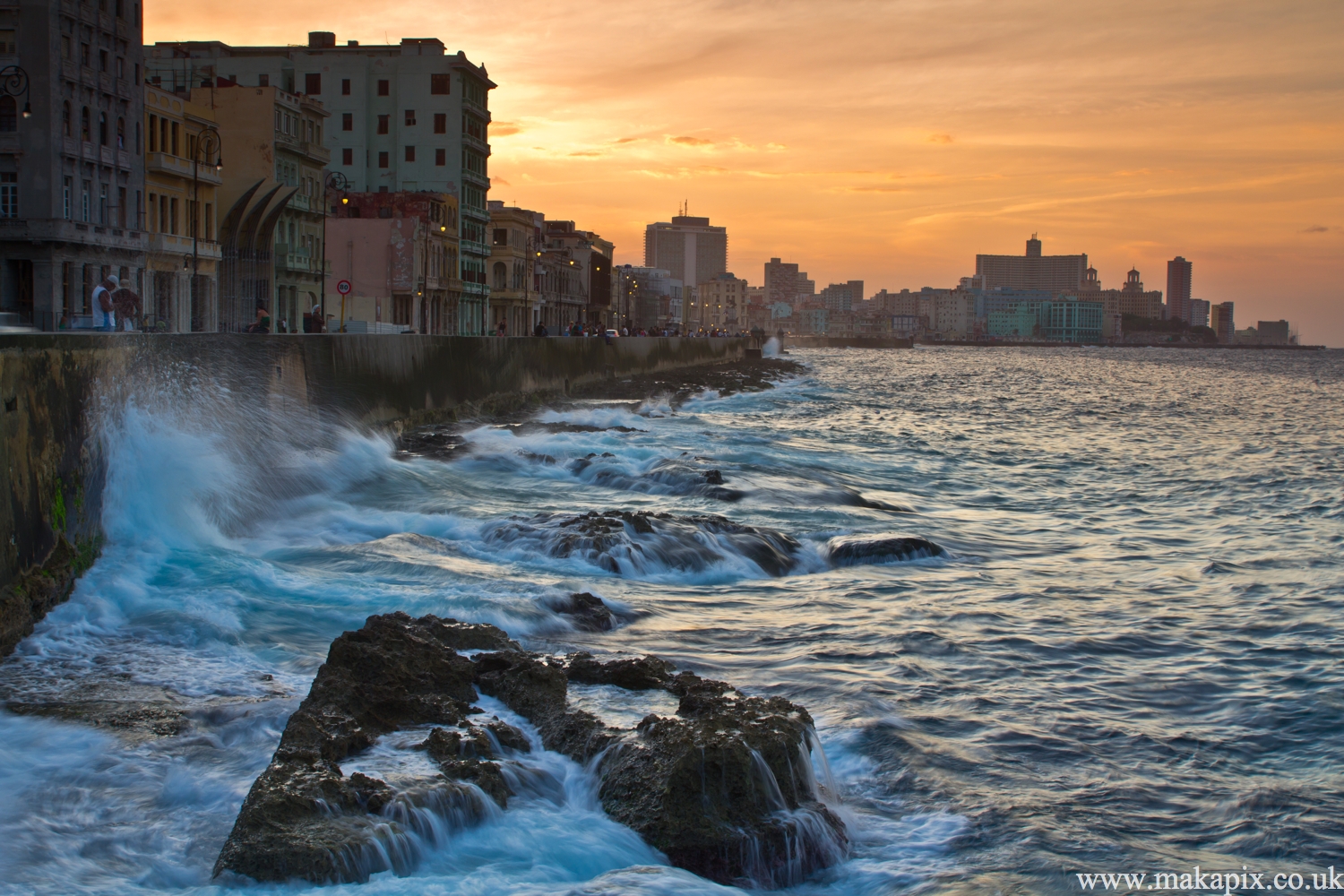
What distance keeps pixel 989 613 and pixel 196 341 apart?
998 centimetres

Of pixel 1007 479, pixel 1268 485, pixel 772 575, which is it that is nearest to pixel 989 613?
pixel 772 575

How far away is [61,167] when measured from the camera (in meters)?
44.0

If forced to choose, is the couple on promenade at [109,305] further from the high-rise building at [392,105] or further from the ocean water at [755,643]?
the high-rise building at [392,105]

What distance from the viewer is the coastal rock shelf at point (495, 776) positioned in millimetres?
5406

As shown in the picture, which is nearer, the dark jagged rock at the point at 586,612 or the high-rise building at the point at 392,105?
the dark jagged rock at the point at 586,612

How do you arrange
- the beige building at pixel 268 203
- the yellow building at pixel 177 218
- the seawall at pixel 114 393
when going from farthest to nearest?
the beige building at pixel 268 203
the yellow building at pixel 177 218
the seawall at pixel 114 393

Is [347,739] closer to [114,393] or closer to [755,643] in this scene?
[755,643]

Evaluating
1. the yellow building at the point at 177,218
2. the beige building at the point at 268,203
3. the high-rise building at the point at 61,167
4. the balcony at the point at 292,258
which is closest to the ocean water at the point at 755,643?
the high-rise building at the point at 61,167

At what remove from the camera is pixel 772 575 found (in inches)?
487

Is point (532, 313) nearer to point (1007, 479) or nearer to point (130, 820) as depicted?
point (1007, 479)

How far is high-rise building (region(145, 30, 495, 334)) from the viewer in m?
79.1

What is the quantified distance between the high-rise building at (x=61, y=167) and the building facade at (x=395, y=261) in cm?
828

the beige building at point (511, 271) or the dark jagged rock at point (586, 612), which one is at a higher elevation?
the beige building at point (511, 271)

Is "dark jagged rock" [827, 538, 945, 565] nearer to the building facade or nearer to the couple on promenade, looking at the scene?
the couple on promenade
